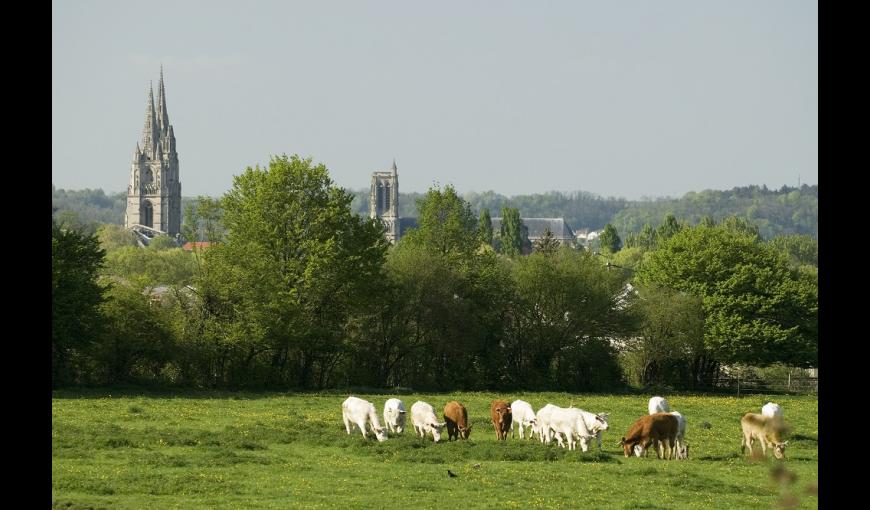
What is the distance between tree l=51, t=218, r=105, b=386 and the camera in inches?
1706

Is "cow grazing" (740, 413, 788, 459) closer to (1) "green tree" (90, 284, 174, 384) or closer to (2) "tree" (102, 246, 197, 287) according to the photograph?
(1) "green tree" (90, 284, 174, 384)

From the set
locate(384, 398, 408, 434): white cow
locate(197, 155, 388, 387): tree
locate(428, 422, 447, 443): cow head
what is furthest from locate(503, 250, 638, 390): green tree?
locate(428, 422, 447, 443): cow head

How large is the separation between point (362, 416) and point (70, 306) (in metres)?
20.3

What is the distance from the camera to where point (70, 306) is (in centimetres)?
4347

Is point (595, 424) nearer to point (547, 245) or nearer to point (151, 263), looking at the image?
point (547, 245)

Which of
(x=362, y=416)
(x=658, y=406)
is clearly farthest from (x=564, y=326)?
(x=362, y=416)

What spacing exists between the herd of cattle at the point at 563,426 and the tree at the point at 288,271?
1963 centimetres

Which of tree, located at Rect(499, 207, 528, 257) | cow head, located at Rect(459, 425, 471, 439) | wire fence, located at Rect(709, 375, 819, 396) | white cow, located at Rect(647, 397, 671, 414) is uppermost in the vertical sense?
tree, located at Rect(499, 207, 528, 257)

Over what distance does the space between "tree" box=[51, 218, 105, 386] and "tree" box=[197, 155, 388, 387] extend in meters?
5.77

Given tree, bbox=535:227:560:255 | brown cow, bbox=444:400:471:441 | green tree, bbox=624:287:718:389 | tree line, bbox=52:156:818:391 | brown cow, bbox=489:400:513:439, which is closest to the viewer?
brown cow, bbox=444:400:471:441

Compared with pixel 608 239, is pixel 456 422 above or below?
below

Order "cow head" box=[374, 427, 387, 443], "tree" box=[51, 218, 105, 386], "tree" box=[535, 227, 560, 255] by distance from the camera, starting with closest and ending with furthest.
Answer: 1. "cow head" box=[374, 427, 387, 443]
2. "tree" box=[51, 218, 105, 386]
3. "tree" box=[535, 227, 560, 255]

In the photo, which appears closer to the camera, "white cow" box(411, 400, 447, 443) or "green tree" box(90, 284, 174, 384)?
"white cow" box(411, 400, 447, 443)
